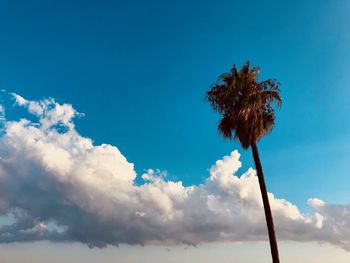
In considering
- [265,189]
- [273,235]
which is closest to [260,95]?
[265,189]

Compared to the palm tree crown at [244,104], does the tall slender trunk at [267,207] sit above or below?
below

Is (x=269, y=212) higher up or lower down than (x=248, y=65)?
lower down

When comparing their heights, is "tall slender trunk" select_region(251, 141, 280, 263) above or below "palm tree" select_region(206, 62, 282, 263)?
below

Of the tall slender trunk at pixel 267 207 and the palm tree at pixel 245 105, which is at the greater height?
the palm tree at pixel 245 105

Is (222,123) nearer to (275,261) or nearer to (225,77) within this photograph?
(225,77)

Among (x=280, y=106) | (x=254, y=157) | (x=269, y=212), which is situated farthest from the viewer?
(x=280, y=106)

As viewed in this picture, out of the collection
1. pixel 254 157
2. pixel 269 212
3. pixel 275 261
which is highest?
pixel 254 157

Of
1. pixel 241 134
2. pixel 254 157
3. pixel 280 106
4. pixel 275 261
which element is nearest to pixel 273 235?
pixel 275 261

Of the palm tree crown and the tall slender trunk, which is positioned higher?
the palm tree crown

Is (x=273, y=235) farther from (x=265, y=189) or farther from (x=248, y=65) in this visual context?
(x=248, y=65)

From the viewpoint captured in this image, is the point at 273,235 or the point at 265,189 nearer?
the point at 273,235

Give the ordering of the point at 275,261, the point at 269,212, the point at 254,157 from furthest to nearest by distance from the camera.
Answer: the point at 254,157, the point at 269,212, the point at 275,261

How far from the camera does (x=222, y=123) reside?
29.6m

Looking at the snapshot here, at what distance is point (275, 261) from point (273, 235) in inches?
57.8
